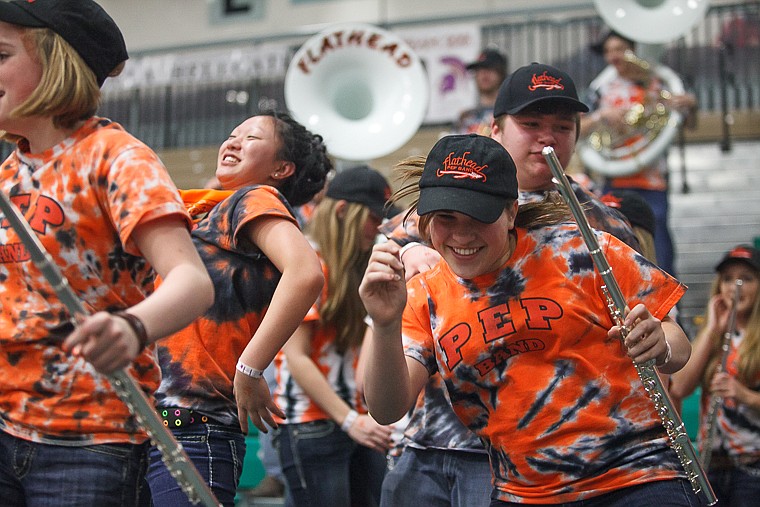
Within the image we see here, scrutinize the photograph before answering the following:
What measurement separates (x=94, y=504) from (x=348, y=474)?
7.76 feet

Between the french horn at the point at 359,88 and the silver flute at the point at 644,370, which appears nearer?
Answer: the silver flute at the point at 644,370

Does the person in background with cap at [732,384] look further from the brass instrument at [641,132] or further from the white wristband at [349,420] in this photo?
the brass instrument at [641,132]

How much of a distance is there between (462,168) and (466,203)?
0.40 ft

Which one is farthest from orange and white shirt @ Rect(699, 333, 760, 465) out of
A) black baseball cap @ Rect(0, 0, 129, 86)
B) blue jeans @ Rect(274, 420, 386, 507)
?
black baseball cap @ Rect(0, 0, 129, 86)

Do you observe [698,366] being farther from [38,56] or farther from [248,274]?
[38,56]

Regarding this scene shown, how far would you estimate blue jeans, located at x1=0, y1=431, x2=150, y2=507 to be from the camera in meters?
2.21

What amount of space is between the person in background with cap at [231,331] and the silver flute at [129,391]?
67 centimetres

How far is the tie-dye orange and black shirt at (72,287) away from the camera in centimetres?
224

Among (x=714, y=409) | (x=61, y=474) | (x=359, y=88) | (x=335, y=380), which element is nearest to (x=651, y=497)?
(x=61, y=474)

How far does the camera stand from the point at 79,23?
7.74 feet

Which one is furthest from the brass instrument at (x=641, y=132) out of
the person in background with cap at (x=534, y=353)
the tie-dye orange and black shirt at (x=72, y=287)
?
the tie-dye orange and black shirt at (x=72, y=287)

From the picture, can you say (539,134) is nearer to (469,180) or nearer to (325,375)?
(469,180)

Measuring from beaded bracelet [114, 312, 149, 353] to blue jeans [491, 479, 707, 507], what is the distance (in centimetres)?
130

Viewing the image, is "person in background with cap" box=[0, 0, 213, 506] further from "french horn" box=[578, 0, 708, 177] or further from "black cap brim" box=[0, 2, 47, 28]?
"french horn" box=[578, 0, 708, 177]
